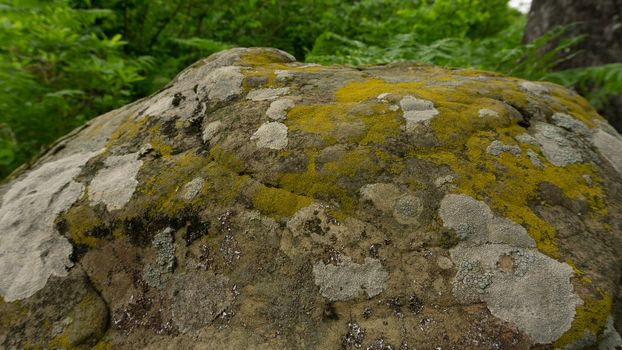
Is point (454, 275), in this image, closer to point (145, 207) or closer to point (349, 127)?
point (349, 127)

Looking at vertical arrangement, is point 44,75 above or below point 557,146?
below

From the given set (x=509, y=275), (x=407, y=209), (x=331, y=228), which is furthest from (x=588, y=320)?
(x=331, y=228)

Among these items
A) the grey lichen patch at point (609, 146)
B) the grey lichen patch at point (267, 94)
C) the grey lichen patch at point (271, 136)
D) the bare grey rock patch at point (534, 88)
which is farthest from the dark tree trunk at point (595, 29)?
the grey lichen patch at point (271, 136)

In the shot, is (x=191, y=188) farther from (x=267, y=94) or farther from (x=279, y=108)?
(x=267, y=94)

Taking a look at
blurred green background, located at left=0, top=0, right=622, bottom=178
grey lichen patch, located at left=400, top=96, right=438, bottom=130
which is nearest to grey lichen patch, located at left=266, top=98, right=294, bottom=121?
grey lichen patch, located at left=400, top=96, right=438, bottom=130

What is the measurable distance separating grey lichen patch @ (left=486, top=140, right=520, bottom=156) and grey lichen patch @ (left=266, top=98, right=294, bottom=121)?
119 cm

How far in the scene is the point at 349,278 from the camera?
5.80ft

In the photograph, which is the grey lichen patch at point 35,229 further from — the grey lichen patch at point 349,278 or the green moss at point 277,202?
the grey lichen patch at point 349,278

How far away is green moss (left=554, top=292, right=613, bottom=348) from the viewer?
150 cm

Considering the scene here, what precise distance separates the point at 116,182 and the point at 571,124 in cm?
282

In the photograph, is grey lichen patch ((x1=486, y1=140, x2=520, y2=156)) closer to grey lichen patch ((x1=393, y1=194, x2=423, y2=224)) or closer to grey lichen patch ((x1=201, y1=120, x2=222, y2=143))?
grey lichen patch ((x1=393, y1=194, x2=423, y2=224))

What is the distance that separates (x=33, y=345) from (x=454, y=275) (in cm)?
193

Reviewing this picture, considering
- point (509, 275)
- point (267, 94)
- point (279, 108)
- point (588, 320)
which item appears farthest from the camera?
point (267, 94)

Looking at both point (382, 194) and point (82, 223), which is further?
point (82, 223)
